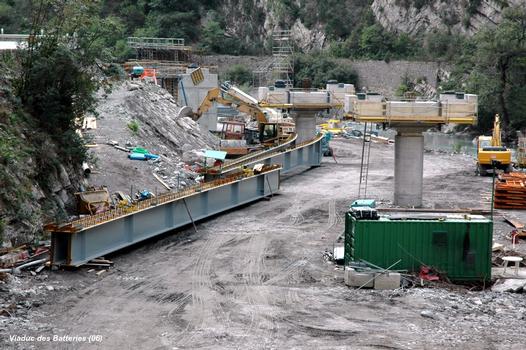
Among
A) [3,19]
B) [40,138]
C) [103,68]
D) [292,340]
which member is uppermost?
[3,19]

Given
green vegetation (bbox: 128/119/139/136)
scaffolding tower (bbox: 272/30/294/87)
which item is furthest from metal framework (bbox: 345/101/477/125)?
scaffolding tower (bbox: 272/30/294/87)

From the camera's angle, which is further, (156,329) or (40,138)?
(40,138)

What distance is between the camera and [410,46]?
9469cm

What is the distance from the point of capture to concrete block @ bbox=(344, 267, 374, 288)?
20.6 meters

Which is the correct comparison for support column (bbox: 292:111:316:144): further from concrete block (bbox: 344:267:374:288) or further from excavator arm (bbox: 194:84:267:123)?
concrete block (bbox: 344:267:374:288)

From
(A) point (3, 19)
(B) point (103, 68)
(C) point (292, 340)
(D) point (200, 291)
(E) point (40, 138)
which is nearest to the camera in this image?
(C) point (292, 340)

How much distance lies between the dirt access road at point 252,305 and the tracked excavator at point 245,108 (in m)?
18.4

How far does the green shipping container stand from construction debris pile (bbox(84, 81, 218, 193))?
1101 cm

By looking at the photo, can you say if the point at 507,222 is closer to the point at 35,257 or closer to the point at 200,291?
the point at 200,291

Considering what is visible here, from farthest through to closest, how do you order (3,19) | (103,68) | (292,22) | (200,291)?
(292,22) < (3,19) < (103,68) < (200,291)

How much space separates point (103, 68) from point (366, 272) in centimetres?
1254

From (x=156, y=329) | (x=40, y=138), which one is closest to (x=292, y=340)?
(x=156, y=329)

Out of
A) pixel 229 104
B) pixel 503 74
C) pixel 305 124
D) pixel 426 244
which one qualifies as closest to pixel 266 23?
pixel 503 74

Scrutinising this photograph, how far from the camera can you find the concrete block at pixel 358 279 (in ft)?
67.7
